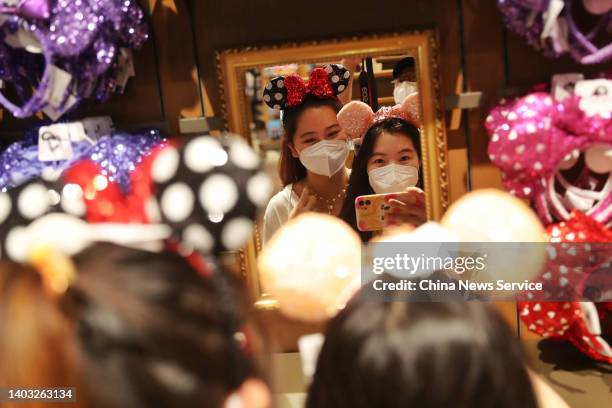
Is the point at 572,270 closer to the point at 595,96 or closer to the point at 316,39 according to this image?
the point at 595,96

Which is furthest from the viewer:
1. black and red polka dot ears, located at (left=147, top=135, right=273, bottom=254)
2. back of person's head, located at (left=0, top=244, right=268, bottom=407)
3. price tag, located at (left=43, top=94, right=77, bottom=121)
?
price tag, located at (left=43, top=94, right=77, bottom=121)

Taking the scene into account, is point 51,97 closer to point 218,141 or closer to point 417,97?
point 218,141

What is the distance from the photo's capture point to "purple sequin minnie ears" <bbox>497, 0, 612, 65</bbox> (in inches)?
31.6

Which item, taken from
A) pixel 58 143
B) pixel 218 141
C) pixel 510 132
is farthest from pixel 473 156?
pixel 58 143

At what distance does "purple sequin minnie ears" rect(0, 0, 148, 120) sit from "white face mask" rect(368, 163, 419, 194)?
449 millimetres

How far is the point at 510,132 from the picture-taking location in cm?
84

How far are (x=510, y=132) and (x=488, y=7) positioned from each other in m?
0.23

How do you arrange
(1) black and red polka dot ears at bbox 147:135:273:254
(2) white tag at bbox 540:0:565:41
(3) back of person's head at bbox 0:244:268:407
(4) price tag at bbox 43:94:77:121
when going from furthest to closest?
(4) price tag at bbox 43:94:77:121, (2) white tag at bbox 540:0:565:41, (1) black and red polka dot ears at bbox 147:135:273:254, (3) back of person's head at bbox 0:244:268:407

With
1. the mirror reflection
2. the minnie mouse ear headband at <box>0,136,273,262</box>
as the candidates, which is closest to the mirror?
the mirror reflection

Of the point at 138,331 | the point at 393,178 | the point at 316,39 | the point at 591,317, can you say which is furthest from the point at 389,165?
the point at 138,331

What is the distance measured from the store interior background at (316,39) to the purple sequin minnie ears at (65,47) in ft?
0.21

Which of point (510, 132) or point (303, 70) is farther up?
point (303, 70)

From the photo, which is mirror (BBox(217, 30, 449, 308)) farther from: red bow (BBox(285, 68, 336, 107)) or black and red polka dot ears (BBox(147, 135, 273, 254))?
black and red polka dot ears (BBox(147, 135, 273, 254))

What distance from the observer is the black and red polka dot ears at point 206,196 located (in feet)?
1.61
